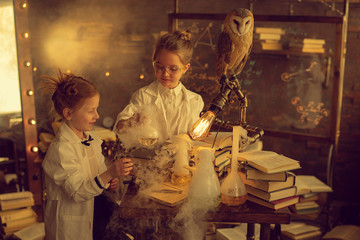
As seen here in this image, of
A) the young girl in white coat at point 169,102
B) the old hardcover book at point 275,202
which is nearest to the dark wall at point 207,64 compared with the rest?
the young girl in white coat at point 169,102

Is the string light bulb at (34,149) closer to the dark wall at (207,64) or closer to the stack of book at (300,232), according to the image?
the dark wall at (207,64)

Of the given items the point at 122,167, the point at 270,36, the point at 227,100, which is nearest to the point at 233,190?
the point at 227,100

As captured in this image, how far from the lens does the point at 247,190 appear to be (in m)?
1.56

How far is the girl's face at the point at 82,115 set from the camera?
1724mm

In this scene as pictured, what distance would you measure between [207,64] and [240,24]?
1.53m

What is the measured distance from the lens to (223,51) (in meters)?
2.09

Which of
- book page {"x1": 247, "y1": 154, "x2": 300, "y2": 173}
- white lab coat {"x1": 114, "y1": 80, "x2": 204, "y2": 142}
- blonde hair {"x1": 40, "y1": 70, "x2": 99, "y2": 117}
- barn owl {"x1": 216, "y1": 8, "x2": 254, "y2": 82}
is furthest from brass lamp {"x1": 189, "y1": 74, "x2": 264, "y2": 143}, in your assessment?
white lab coat {"x1": 114, "y1": 80, "x2": 204, "y2": 142}

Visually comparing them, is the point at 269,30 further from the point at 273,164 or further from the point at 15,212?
the point at 15,212

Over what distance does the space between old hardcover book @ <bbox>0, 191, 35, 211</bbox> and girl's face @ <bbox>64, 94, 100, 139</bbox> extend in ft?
5.01

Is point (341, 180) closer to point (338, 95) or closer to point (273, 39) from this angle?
point (338, 95)

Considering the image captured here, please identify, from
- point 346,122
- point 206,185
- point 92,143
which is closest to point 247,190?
point 206,185

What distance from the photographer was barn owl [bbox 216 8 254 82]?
6.24 ft

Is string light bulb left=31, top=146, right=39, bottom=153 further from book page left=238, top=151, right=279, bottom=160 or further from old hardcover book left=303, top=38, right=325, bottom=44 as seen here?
old hardcover book left=303, top=38, right=325, bottom=44

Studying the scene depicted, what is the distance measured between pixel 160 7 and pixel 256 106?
4.96ft
